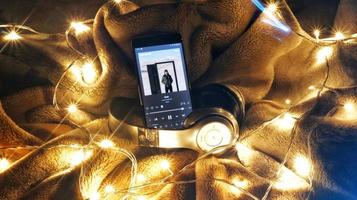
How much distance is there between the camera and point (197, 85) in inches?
33.6

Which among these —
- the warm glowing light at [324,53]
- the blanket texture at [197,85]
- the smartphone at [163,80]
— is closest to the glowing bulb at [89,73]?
the blanket texture at [197,85]

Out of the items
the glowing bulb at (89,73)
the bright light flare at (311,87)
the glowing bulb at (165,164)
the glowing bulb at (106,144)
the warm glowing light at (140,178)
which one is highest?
the glowing bulb at (89,73)

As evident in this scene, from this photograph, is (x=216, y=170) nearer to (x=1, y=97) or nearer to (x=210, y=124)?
(x=210, y=124)

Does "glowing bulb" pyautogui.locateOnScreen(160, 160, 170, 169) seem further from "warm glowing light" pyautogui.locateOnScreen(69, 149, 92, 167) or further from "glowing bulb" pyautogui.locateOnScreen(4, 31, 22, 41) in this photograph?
"glowing bulb" pyautogui.locateOnScreen(4, 31, 22, 41)

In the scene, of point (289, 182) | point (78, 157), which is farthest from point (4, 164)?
point (289, 182)

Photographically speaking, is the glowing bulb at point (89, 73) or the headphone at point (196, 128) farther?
the glowing bulb at point (89, 73)

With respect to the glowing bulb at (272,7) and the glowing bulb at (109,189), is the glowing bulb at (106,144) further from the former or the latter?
the glowing bulb at (272,7)

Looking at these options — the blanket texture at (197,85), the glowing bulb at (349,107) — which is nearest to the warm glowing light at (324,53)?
the blanket texture at (197,85)

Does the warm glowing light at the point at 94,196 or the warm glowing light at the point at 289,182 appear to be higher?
the warm glowing light at the point at 94,196

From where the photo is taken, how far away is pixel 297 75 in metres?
0.88

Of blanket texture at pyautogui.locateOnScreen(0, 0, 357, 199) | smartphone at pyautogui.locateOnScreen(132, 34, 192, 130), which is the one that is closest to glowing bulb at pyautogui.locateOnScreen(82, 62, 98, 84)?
blanket texture at pyautogui.locateOnScreen(0, 0, 357, 199)

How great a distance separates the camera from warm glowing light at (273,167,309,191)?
73cm

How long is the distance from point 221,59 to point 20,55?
1.39 ft

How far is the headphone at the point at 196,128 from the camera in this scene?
749 millimetres
